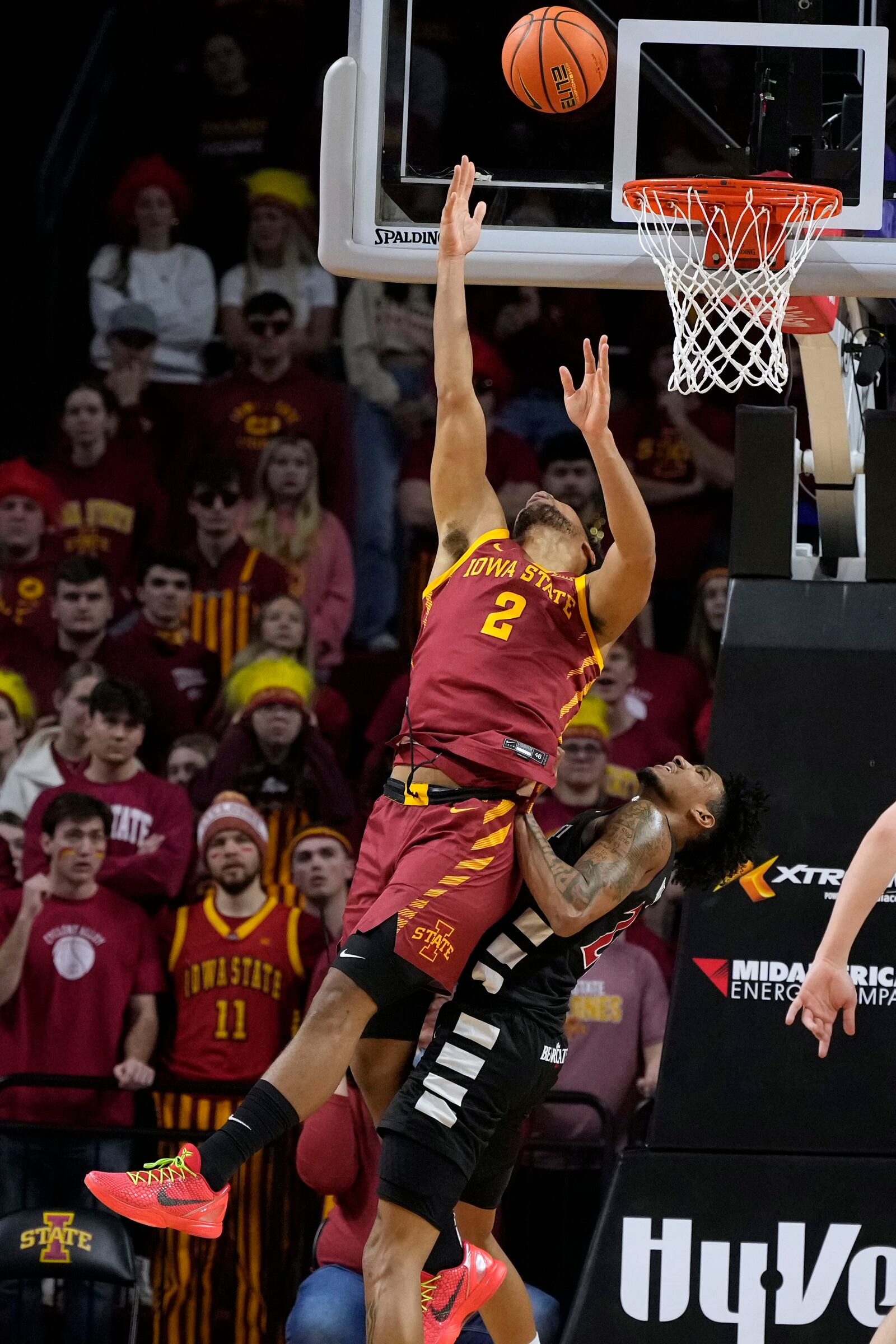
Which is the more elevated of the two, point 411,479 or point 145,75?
point 145,75

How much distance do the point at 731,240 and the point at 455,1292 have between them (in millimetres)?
3155


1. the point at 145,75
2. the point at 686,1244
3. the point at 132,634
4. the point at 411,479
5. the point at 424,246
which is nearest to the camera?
the point at 424,246

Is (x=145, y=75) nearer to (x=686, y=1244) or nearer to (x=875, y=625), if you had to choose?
(x=875, y=625)

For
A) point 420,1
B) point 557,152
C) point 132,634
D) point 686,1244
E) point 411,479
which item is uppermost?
point 420,1

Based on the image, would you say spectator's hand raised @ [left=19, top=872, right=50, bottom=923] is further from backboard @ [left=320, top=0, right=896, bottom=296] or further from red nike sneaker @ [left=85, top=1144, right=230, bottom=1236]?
backboard @ [left=320, top=0, right=896, bottom=296]

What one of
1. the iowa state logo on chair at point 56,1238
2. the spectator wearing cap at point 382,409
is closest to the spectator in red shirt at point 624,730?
the spectator wearing cap at point 382,409

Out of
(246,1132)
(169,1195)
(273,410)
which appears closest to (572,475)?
(273,410)

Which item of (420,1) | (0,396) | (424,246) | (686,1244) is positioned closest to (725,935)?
(686,1244)

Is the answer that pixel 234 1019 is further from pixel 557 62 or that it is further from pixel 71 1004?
pixel 557 62

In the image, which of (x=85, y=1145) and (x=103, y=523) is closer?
(x=85, y=1145)

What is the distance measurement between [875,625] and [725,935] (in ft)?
3.83

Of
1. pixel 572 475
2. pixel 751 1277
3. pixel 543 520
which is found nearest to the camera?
pixel 543 520

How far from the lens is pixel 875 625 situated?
6414mm

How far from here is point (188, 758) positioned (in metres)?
8.30
